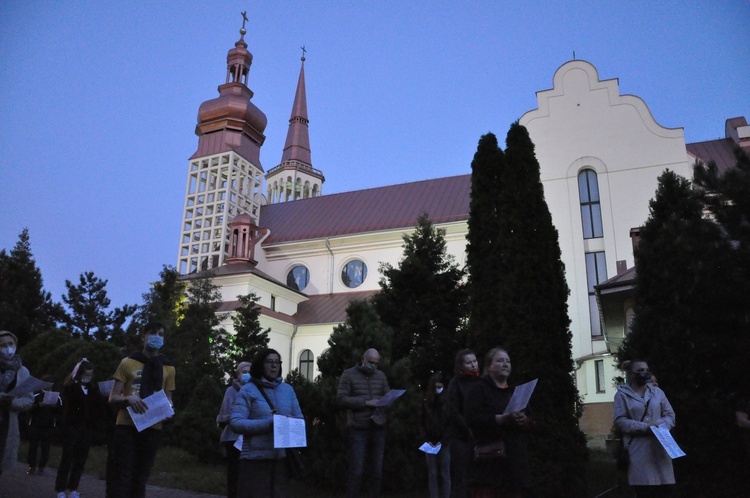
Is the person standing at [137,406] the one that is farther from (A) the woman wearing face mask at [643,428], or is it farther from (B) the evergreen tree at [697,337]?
(B) the evergreen tree at [697,337]

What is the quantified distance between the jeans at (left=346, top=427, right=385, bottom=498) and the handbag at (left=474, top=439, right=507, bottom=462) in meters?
2.82

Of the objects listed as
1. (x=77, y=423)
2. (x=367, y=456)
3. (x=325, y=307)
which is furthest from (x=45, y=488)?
(x=325, y=307)

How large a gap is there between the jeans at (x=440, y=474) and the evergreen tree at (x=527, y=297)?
7.99 ft

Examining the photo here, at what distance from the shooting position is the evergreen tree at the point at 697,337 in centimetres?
744

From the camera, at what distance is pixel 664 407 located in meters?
5.45

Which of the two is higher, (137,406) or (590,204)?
(590,204)

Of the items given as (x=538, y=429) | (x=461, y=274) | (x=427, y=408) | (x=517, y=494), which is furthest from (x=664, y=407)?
(x=461, y=274)

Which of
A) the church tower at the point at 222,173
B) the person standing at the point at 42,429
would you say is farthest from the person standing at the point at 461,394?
the church tower at the point at 222,173

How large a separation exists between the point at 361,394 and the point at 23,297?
3074 cm

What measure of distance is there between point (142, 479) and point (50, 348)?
15336 mm

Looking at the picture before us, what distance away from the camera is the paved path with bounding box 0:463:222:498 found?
25.8 feet

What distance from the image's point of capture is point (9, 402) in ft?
17.2

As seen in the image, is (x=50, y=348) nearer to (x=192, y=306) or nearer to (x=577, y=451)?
(x=192, y=306)

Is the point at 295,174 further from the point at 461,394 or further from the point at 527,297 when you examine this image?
the point at 461,394
